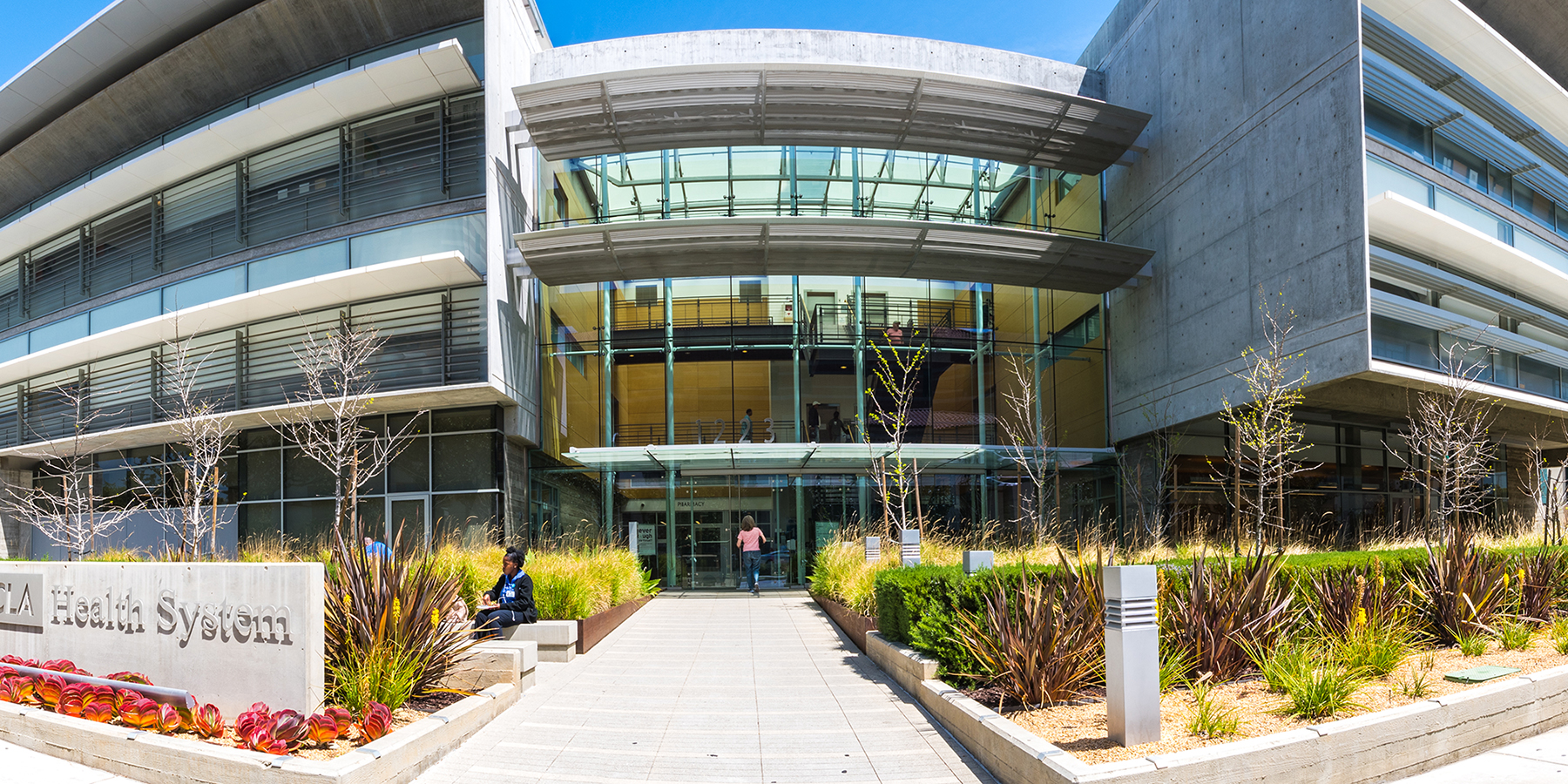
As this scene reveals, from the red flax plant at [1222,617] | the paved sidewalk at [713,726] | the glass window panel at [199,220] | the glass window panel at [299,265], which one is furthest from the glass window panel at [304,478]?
A: the red flax plant at [1222,617]

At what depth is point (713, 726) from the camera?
8.12 m

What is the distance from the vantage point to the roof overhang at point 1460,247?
17.4 meters

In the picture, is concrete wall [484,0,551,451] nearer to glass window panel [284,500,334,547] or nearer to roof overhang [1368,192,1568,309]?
glass window panel [284,500,334,547]

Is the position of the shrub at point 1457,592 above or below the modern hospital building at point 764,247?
below

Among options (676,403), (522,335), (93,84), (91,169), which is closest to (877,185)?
(676,403)

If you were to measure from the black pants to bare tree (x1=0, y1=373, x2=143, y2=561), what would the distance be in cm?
1825

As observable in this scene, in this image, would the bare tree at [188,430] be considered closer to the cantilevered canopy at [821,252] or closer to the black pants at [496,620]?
the cantilevered canopy at [821,252]

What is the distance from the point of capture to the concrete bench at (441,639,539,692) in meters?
8.55

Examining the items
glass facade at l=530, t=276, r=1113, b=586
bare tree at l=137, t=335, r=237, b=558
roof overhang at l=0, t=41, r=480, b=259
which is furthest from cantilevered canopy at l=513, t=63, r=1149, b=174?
bare tree at l=137, t=335, r=237, b=558

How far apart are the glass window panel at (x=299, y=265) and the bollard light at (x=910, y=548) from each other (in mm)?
15342

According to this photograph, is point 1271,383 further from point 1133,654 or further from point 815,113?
point 1133,654

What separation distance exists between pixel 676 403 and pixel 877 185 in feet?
27.4

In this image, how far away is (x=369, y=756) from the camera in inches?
231

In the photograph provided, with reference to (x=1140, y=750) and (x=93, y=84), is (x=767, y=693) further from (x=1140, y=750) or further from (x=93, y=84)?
(x=93, y=84)
